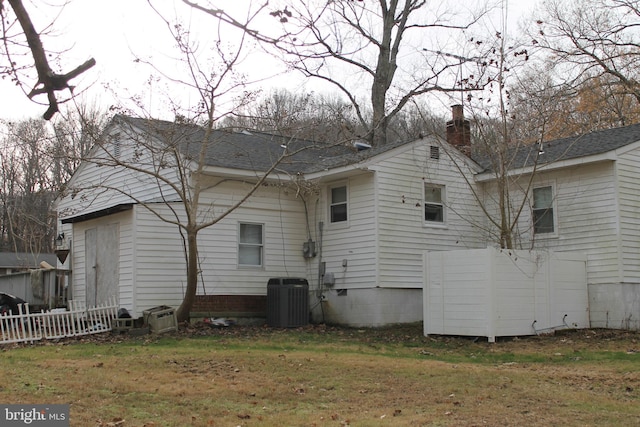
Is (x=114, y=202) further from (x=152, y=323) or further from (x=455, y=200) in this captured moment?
(x=455, y=200)

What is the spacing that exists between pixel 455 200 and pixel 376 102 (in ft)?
33.3

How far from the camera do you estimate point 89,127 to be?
16078 mm

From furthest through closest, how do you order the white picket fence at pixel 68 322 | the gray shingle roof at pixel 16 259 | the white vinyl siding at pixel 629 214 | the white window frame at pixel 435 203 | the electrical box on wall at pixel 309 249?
the gray shingle roof at pixel 16 259, the electrical box on wall at pixel 309 249, the white window frame at pixel 435 203, the white vinyl siding at pixel 629 214, the white picket fence at pixel 68 322

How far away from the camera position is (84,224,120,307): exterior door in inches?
731

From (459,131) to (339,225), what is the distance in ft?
16.0

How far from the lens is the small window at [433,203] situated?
20.1m

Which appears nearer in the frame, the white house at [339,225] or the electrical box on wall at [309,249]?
the white house at [339,225]

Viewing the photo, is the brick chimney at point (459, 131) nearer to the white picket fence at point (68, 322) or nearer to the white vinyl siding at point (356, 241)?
the white vinyl siding at point (356, 241)

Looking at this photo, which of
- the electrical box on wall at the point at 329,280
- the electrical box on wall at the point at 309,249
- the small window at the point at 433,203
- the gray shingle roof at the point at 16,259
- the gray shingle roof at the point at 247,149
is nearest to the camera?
the gray shingle roof at the point at 247,149

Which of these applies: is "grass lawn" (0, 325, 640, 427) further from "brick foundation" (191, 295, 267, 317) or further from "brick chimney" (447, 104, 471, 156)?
"brick chimney" (447, 104, 471, 156)

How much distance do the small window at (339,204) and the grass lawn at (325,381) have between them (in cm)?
512

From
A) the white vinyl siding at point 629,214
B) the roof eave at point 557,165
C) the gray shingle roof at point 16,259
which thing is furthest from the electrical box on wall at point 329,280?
the gray shingle roof at point 16,259

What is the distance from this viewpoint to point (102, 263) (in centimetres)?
1908

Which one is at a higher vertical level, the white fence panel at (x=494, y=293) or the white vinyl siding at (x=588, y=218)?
the white vinyl siding at (x=588, y=218)
